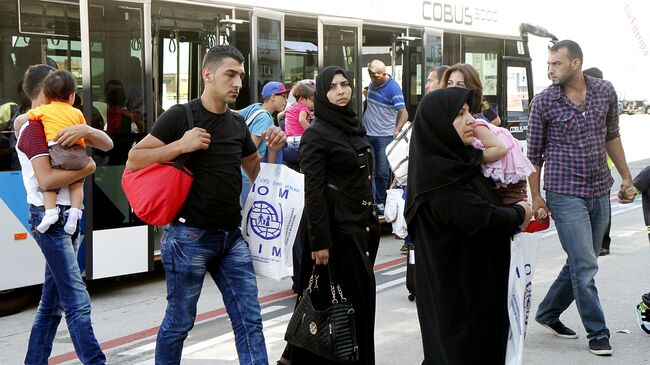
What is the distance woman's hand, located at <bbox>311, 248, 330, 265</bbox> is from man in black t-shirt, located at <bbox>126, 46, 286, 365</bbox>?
45 cm

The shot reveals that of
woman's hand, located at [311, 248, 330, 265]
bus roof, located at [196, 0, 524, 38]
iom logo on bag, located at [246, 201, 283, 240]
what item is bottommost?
woman's hand, located at [311, 248, 330, 265]

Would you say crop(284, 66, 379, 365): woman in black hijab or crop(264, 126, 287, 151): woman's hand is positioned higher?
crop(264, 126, 287, 151): woman's hand

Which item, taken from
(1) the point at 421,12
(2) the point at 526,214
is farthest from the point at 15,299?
(1) the point at 421,12

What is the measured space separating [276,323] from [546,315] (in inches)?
77.5

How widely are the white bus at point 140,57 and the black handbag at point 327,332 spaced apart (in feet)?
10.6

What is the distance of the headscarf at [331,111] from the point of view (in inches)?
215

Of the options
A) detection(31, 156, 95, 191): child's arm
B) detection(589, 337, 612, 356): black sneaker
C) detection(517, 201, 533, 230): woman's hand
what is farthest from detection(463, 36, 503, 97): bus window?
detection(517, 201, 533, 230): woman's hand

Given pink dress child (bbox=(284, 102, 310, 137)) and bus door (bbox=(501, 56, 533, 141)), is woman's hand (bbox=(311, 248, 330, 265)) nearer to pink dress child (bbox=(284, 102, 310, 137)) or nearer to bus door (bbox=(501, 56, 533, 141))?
pink dress child (bbox=(284, 102, 310, 137))

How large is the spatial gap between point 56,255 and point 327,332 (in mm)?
1552

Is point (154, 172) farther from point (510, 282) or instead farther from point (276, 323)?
point (276, 323)

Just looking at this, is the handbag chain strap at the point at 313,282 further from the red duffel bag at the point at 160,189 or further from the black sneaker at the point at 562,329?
the black sneaker at the point at 562,329

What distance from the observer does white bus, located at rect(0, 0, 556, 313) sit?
24.8 feet

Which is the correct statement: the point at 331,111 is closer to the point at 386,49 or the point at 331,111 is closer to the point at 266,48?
the point at 266,48

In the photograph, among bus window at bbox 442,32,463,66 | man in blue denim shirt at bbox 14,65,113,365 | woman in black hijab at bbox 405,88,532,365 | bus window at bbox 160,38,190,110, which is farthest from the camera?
bus window at bbox 442,32,463,66
